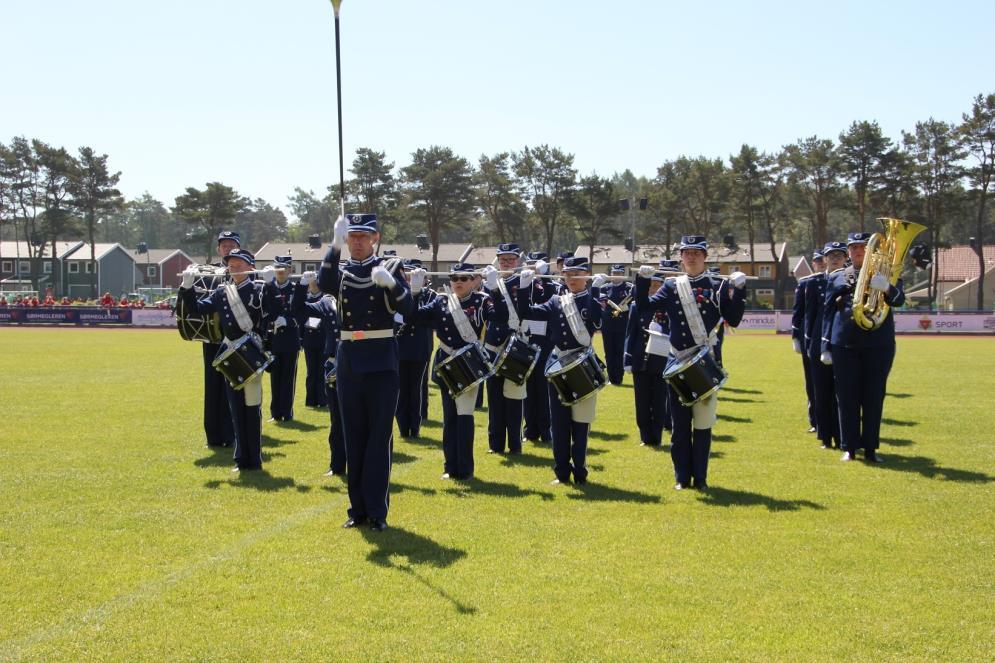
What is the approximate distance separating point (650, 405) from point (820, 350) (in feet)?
6.80

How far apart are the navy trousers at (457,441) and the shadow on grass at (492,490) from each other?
18 cm

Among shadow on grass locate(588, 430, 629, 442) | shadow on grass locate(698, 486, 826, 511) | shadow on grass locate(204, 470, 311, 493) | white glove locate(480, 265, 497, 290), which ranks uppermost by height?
white glove locate(480, 265, 497, 290)

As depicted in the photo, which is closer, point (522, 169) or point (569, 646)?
point (569, 646)

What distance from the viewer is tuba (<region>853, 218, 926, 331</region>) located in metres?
9.45

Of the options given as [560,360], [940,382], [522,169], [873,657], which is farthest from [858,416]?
[522,169]

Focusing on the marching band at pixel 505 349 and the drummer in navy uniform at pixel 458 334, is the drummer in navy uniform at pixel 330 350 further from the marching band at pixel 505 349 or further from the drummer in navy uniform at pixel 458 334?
the drummer in navy uniform at pixel 458 334

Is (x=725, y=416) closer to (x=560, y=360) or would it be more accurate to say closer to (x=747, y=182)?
(x=560, y=360)

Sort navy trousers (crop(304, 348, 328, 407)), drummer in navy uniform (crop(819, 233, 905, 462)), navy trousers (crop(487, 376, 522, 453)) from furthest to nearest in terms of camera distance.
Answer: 1. navy trousers (crop(304, 348, 328, 407))
2. navy trousers (crop(487, 376, 522, 453))
3. drummer in navy uniform (crop(819, 233, 905, 462))

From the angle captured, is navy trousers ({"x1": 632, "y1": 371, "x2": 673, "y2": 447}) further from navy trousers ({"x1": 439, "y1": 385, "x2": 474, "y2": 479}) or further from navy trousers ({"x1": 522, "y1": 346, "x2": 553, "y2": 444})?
navy trousers ({"x1": 439, "y1": 385, "x2": 474, "y2": 479})

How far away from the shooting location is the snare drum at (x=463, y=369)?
8617 millimetres

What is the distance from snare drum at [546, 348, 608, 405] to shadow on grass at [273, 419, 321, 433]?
483 centimetres

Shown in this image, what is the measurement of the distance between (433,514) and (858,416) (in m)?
5.00

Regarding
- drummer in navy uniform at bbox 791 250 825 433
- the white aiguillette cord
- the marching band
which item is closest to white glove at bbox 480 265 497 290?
the marching band

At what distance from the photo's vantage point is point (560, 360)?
851 cm
